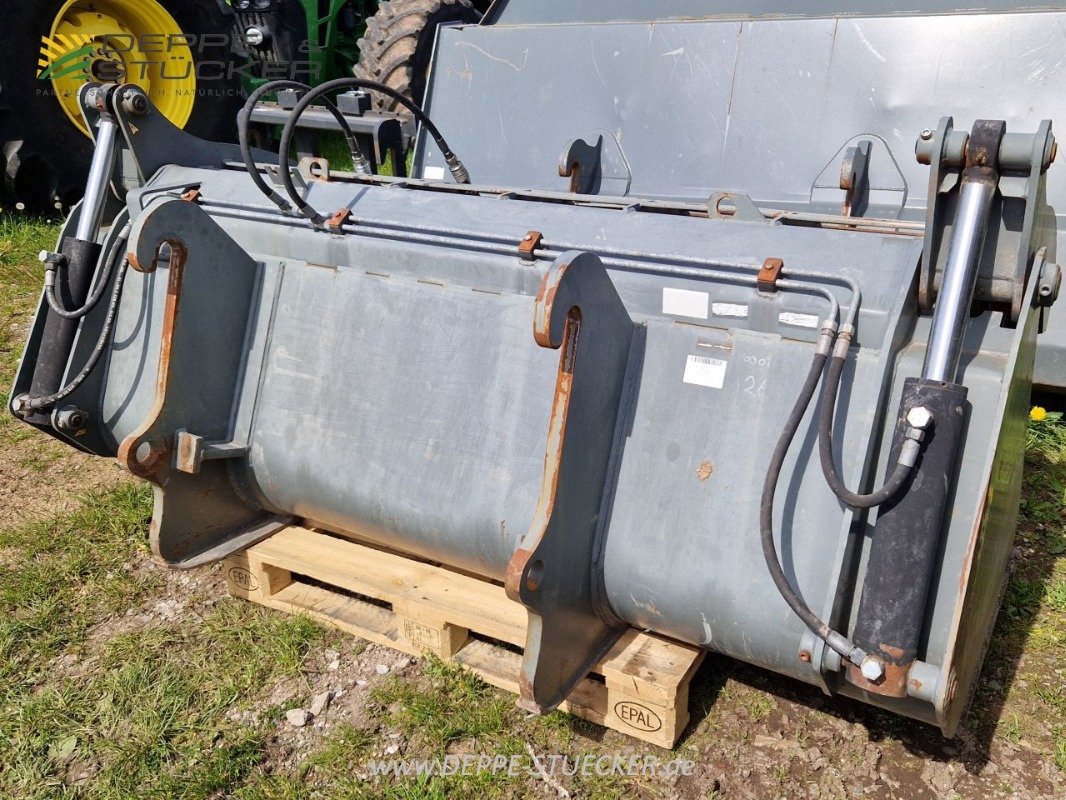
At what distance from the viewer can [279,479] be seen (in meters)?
2.49

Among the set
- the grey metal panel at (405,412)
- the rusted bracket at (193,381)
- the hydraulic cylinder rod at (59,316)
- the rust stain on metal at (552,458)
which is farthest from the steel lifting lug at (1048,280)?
the hydraulic cylinder rod at (59,316)

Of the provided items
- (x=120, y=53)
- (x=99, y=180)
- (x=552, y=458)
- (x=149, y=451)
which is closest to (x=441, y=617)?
(x=552, y=458)

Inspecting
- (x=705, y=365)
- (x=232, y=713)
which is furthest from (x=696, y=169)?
(x=232, y=713)

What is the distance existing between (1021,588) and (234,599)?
2.19m

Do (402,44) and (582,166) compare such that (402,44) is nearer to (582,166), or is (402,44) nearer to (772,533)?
(582,166)

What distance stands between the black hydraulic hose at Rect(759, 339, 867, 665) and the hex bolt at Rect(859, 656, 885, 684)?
1 cm

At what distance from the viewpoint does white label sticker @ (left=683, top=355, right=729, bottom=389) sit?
1983mm

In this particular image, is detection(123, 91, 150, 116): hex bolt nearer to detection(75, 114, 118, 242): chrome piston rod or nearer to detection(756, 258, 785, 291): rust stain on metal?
detection(75, 114, 118, 242): chrome piston rod

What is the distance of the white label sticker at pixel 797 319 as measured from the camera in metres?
1.90

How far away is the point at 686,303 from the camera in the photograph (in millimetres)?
2047

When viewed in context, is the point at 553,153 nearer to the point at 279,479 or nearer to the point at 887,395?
the point at 279,479

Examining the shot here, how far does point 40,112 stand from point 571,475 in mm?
4566

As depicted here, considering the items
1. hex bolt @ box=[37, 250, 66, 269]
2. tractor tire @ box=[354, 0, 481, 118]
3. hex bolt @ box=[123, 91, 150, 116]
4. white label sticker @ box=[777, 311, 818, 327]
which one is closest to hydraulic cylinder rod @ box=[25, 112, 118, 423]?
hex bolt @ box=[37, 250, 66, 269]

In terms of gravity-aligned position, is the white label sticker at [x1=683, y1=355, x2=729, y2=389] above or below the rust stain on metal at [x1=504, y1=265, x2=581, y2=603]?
above
